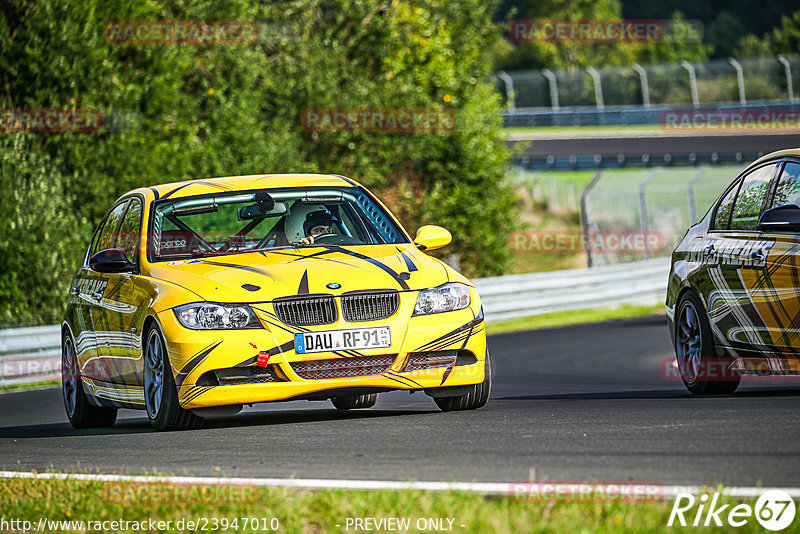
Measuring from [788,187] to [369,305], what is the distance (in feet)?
9.02

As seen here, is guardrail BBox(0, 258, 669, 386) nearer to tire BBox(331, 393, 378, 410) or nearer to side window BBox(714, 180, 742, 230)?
tire BBox(331, 393, 378, 410)

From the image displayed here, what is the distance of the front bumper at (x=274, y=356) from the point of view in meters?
7.88

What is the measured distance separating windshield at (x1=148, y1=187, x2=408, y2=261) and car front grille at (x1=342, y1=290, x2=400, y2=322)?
110cm

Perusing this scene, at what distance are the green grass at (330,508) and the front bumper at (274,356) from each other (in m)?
1.77

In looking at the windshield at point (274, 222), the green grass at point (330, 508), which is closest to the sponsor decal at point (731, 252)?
the windshield at point (274, 222)

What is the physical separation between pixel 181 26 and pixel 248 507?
2343 centimetres

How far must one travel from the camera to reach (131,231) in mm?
9531

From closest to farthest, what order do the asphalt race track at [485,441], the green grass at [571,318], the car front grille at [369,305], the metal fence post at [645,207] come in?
1. the asphalt race track at [485,441]
2. the car front grille at [369,305]
3. the green grass at [571,318]
4. the metal fence post at [645,207]

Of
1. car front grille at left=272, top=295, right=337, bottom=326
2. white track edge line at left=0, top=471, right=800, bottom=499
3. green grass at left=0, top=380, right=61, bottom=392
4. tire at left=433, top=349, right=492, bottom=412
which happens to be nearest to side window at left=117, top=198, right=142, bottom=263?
car front grille at left=272, top=295, right=337, bottom=326

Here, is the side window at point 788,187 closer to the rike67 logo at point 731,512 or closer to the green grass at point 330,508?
the rike67 logo at point 731,512

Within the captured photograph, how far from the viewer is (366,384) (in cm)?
800

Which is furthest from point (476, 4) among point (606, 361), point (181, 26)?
point (606, 361)

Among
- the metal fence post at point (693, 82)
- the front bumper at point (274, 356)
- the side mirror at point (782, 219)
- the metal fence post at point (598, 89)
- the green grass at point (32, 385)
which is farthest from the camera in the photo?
the metal fence post at point (598, 89)

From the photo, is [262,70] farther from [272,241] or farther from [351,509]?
[351,509]
